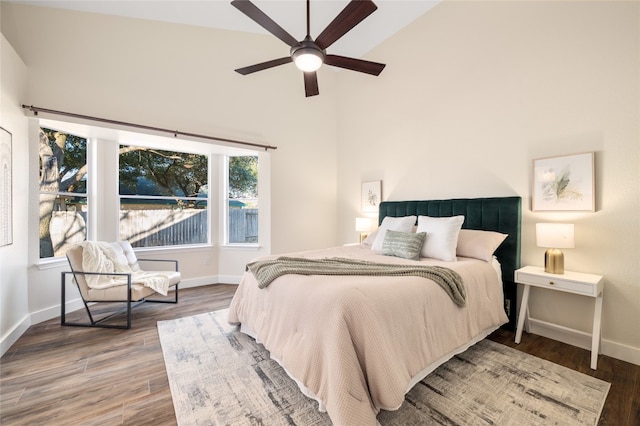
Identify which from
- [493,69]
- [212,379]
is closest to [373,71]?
[493,69]

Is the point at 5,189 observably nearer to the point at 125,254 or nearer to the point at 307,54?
the point at 125,254

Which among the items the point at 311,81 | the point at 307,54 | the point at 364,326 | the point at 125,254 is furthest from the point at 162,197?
the point at 364,326

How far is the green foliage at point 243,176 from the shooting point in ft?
15.6

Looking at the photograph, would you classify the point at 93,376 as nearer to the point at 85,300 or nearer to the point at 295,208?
the point at 85,300

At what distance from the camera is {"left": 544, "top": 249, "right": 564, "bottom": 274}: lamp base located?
7.91 feet

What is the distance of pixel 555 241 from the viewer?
7.77 feet

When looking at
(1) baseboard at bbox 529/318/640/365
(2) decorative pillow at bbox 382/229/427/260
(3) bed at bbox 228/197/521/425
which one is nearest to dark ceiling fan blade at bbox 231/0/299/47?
(3) bed at bbox 228/197/521/425

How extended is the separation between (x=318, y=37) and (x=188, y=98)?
2523 millimetres

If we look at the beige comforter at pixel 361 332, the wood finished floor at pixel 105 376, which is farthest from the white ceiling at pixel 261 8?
the wood finished floor at pixel 105 376

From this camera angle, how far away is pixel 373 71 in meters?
2.58

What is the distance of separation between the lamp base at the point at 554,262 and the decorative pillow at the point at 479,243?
1.28 feet

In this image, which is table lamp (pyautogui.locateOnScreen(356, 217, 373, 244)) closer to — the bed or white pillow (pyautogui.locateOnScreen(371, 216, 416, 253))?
white pillow (pyautogui.locateOnScreen(371, 216, 416, 253))

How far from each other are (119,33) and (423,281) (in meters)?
4.45

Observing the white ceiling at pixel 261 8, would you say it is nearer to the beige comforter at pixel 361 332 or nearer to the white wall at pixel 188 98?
the white wall at pixel 188 98
